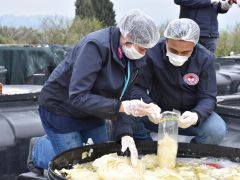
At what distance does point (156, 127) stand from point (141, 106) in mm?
868

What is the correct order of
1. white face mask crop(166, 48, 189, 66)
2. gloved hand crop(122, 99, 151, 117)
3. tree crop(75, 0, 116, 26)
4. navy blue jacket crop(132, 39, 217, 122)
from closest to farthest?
1. gloved hand crop(122, 99, 151, 117)
2. white face mask crop(166, 48, 189, 66)
3. navy blue jacket crop(132, 39, 217, 122)
4. tree crop(75, 0, 116, 26)

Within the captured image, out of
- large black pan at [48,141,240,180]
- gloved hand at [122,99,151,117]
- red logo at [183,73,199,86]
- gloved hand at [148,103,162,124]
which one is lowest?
large black pan at [48,141,240,180]

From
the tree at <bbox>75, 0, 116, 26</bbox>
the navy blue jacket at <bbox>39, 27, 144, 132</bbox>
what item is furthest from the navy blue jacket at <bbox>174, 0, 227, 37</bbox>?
the tree at <bbox>75, 0, 116, 26</bbox>

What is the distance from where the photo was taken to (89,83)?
109 inches

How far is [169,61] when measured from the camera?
134 inches

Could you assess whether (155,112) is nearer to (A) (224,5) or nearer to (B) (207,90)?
(B) (207,90)

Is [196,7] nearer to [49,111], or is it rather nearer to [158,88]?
[158,88]

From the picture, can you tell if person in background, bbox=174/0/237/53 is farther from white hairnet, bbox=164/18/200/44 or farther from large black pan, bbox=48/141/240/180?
large black pan, bbox=48/141/240/180

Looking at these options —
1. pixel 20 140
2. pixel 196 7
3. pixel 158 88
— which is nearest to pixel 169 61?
pixel 158 88

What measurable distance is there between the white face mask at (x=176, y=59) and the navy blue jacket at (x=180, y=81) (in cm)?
7

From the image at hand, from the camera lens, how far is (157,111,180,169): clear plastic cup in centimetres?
295

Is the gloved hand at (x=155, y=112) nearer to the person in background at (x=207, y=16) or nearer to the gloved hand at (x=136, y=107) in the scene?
the gloved hand at (x=136, y=107)

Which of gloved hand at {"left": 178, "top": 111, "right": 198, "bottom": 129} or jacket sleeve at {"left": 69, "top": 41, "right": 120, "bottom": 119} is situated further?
gloved hand at {"left": 178, "top": 111, "right": 198, "bottom": 129}

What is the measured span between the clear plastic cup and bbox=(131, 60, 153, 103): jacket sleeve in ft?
1.49
